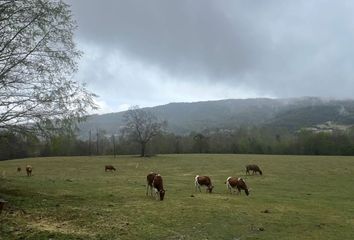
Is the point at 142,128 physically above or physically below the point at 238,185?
above

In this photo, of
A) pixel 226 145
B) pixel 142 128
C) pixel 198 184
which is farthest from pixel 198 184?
pixel 226 145

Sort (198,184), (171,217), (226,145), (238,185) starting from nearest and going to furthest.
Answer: (171,217) < (238,185) < (198,184) < (226,145)

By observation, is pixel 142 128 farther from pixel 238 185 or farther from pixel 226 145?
pixel 238 185

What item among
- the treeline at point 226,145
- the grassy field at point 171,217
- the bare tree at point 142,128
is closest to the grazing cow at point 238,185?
the grassy field at point 171,217

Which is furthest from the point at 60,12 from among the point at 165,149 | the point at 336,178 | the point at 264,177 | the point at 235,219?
the point at 165,149

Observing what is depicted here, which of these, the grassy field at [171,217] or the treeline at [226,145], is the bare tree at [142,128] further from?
the grassy field at [171,217]

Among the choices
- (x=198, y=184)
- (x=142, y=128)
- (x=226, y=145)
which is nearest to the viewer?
(x=198, y=184)

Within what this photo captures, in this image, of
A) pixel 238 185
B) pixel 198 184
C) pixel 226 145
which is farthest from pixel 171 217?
pixel 226 145

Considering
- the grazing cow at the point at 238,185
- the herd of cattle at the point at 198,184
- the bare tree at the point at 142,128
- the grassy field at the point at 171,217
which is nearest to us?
the grassy field at the point at 171,217

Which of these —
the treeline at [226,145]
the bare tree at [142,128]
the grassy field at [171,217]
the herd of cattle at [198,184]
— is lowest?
the grassy field at [171,217]

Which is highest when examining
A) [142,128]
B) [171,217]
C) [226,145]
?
[142,128]

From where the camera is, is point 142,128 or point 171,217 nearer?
point 171,217

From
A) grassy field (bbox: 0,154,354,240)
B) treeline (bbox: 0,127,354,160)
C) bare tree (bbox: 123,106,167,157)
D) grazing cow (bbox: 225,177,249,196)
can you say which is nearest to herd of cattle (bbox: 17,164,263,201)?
grazing cow (bbox: 225,177,249,196)

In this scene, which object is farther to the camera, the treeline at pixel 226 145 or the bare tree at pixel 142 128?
the treeline at pixel 226 145
